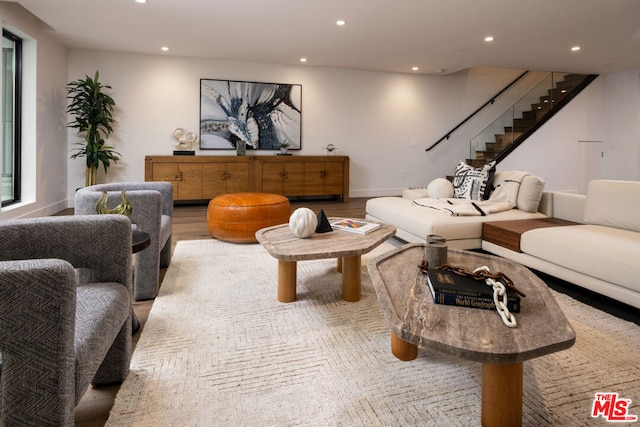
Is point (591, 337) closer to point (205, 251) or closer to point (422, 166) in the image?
point (205, 251)

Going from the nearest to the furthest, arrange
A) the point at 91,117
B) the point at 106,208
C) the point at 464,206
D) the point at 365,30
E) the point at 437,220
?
the point at 106,208 → the point at 437,220 → the point at 464,206 → the point at 365,30 → the point at 91,117

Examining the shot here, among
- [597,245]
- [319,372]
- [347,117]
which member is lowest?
[319,372]

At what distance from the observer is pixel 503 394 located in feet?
3.99

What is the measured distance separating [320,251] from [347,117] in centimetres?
570

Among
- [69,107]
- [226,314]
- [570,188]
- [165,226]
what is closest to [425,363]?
[226,314]

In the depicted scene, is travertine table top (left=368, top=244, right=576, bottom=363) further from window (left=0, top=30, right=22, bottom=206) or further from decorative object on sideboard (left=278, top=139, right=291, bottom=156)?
decorative object on sideboard (left=278, top=139, right=291, bottom=156)

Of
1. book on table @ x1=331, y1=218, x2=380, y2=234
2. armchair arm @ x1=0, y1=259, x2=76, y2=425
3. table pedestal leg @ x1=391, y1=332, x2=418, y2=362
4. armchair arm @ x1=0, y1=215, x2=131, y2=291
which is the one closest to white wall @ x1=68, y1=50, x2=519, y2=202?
book on table @ x1=331, y1=218, x2=380, y2=234

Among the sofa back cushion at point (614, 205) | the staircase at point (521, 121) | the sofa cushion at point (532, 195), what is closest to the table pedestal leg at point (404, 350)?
the sofa back cushion at point (614, 205)

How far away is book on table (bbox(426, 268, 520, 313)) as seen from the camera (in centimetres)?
134

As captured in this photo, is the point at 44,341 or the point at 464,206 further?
the point at 464,206

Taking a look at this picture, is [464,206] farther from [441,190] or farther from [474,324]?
[474,324]

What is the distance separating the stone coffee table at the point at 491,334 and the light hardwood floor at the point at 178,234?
1.05 meters

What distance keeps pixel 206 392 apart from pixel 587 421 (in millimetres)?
1329

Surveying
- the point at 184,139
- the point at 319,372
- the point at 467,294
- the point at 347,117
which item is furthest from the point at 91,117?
the point at 467,294
